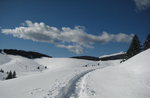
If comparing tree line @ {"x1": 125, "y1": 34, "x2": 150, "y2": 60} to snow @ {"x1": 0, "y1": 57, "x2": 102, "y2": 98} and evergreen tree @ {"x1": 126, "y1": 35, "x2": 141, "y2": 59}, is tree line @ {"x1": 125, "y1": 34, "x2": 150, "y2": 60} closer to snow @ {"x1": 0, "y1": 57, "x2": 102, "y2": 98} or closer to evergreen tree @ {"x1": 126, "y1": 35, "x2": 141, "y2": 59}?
evergreen tree @ {"x1": 126, "y1": 35, "x2": 141, "y2": 59}

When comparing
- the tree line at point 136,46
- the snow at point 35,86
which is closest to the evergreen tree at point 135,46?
the tree line at point 136,46

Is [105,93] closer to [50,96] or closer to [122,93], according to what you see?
[122,93]

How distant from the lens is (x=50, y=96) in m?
15.5

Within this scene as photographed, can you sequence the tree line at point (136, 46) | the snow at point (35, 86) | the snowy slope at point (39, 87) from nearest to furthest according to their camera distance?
the snowy slope at point (39, 87)
the snow at point (35, 86)
the tree line at point (136, 46)

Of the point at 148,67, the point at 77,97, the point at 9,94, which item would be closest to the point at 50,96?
the point at 77,97

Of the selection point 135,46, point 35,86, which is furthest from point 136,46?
point 35,86

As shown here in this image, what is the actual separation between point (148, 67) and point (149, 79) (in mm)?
5275

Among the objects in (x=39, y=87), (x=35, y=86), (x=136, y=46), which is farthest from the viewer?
(x=136, y=46)

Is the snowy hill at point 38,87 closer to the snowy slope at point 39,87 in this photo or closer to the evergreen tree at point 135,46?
the snowy slope at point 39,87

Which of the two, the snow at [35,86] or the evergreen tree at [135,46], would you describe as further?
the evergreen tree at [135,46]

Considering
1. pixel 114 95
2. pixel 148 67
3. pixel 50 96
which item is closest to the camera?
pixel 50 96

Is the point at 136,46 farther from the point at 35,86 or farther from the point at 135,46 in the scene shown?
the point at 35,86

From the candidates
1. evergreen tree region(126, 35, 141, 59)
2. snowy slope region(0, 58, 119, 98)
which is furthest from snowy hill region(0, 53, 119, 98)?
evergreen tree region(126, 35, 141, 59)

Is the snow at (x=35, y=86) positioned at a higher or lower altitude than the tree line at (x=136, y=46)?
lower
